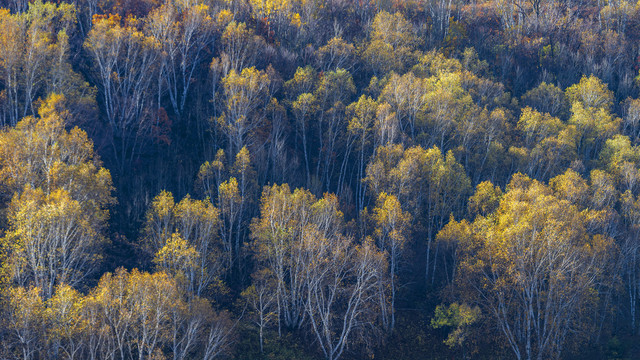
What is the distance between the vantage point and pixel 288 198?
165 ft

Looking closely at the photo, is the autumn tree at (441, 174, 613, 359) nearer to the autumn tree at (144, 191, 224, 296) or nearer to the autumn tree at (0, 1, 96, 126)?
the autumn tree at (144, 191, 224, 296)

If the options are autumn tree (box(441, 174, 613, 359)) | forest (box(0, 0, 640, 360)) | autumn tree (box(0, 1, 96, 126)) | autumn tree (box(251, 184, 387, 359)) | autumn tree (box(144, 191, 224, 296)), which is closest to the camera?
forest (box(0, 0, 640, 360))

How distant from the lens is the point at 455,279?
51.2 metres

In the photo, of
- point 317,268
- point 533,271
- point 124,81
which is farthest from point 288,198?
point 124,81

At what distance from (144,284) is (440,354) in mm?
27101

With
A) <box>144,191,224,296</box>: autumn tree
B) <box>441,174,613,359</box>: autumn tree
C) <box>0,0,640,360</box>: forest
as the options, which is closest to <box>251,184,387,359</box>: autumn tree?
<box>0,0,640,360</box>: forest

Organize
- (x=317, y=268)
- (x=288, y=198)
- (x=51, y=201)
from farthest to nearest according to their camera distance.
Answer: (x=288, y=198), (x=317, y=268), (x=51, y=201)

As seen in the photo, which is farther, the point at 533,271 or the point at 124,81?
the point at 124,81

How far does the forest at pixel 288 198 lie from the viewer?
4144 cm

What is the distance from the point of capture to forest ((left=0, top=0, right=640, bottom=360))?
136ft

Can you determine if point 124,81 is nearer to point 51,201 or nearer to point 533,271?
point 51,201

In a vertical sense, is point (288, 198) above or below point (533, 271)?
above

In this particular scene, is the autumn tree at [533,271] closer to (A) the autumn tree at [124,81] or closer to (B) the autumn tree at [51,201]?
(B) the autumn tree at [51,201]

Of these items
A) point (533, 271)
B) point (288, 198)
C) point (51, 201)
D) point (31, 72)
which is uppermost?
point (31, 72)
